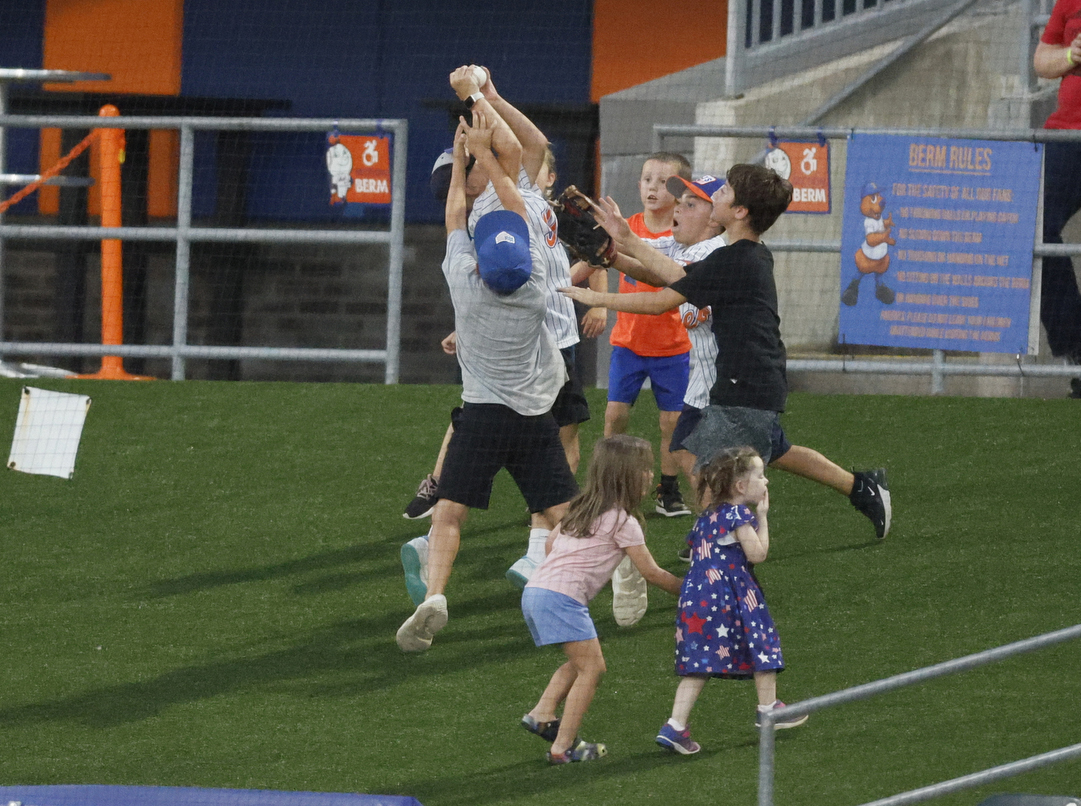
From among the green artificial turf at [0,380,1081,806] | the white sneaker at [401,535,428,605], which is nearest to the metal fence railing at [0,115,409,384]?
the green artificial turf at [0,380,1081,806]

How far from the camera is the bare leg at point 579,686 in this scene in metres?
4.50

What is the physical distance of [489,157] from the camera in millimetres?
5227

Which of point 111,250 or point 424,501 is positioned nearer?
point 424,501

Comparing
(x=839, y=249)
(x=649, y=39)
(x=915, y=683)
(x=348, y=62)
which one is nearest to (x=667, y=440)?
(x=839, y=249)

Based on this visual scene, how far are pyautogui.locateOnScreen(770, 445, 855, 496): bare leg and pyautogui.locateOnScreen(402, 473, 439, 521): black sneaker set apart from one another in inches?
54.4

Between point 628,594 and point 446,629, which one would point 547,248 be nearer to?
point 628,594

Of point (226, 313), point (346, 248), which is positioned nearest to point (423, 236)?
point (346, 248)

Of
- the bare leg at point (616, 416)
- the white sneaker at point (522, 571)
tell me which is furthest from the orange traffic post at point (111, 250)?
the white sneaker at point (522, 571)

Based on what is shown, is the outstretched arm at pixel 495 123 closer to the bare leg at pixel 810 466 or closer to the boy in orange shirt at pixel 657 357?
the boy in orange shirt at pixel 657 357

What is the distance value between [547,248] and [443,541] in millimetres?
1148

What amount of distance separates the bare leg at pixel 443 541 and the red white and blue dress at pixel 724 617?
0.95 meters

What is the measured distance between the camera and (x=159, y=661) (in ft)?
17.8

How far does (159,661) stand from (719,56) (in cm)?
737

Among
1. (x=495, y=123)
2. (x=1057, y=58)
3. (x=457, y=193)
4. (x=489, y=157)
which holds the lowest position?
(x=457, y=193)
